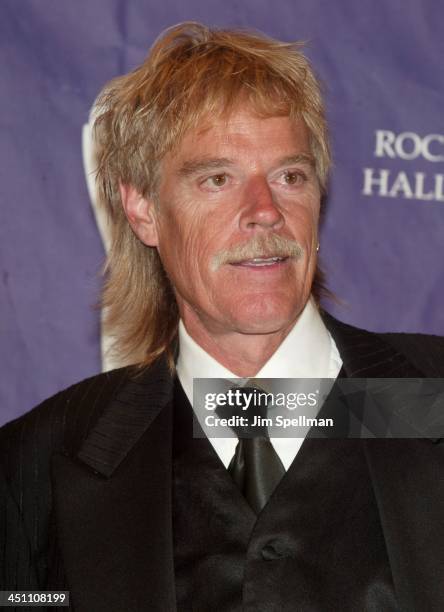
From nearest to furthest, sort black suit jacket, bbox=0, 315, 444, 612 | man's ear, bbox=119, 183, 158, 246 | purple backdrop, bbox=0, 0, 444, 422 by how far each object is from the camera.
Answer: black suit jacket, bbox=0, 315, 444, 612 < man's ear, bbox=119, 183, 158, 246 < purple backdrop, bbox=0, 0, 444, 422

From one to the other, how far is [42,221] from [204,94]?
0.72 m

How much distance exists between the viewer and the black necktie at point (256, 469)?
7.77ft

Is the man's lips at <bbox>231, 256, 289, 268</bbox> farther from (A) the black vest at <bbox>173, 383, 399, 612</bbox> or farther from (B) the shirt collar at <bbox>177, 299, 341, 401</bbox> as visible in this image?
(A) the black vest at <bbox>173, 383, 399, 612</bbox>

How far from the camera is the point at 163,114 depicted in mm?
2576

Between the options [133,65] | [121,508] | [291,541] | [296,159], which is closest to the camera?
[291,541]

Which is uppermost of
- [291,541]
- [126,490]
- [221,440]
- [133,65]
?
[133,65]

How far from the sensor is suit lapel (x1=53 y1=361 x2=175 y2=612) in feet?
7.52

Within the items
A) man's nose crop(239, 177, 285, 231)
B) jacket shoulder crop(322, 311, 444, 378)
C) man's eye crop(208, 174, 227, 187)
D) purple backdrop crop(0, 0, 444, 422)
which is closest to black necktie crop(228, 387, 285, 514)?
jacket shoulder crop(322, 311, 444, 378)

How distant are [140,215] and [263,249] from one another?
46 cm

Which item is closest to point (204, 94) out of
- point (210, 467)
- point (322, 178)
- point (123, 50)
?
point (322, 178)

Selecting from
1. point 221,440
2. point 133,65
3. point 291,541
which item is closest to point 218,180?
point 221,440

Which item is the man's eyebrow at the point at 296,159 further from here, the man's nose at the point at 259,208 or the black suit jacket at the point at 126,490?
the black suit jacket at the point at 126,490

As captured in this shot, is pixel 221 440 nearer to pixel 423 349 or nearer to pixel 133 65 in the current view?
pixel 423 349

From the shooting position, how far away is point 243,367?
261cm
